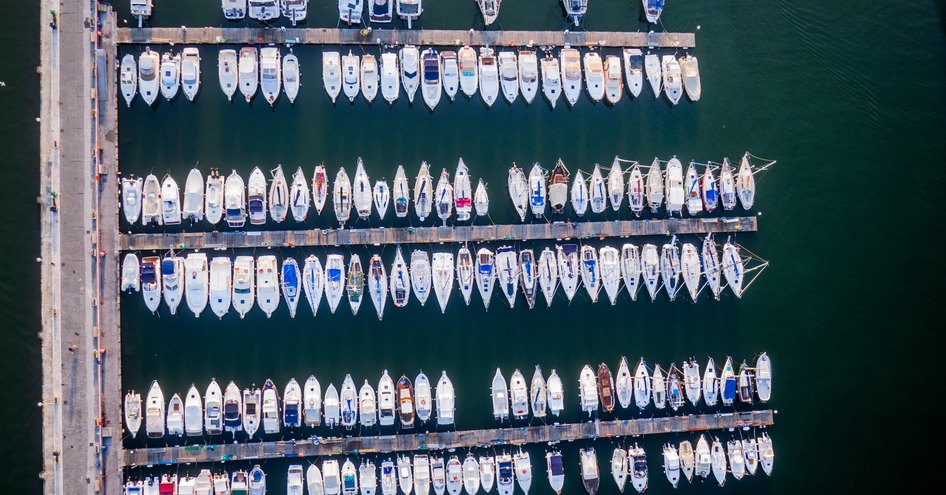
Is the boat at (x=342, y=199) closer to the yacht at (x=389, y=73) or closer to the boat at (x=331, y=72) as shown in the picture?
the boat at (x=331, y=72)

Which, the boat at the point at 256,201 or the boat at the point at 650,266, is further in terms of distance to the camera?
the boat at the point at 650,266

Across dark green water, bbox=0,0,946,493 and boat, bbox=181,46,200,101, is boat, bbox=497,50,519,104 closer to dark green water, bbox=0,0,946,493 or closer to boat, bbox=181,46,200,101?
dark green water, bbox=0,0,946,493

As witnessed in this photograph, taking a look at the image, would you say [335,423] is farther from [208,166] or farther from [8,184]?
[8,184]

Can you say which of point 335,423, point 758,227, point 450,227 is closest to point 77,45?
point 450,227

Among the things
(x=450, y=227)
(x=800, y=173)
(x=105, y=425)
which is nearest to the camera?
(x=105, y=425)

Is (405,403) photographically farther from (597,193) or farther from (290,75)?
(290,75)

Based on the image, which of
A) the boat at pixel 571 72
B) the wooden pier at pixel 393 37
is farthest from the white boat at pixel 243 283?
the boat at pixel 571 72

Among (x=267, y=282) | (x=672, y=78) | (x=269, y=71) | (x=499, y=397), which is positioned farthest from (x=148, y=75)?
(x=672, y=78)
